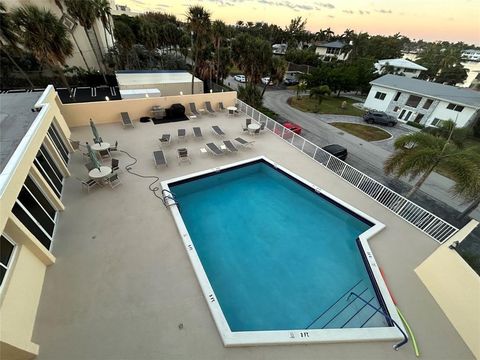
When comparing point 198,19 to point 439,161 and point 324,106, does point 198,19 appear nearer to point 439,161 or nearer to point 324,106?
point 439,161

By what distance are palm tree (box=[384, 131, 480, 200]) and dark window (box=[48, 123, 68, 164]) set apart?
14125mm

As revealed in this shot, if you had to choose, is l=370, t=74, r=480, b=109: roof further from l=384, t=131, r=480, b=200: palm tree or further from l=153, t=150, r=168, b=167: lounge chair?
l=153, t=150, r=168, b=167: lounge chair

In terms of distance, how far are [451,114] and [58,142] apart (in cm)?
3423

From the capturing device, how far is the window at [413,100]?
24361mm

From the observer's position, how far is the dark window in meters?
8.99

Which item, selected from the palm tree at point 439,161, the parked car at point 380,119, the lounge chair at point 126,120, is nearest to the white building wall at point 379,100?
the parked car at point 380,119

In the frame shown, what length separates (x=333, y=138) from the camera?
63.6 ft

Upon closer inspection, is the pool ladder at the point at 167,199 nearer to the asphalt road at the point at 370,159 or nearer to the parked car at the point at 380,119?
the asphalt road at the point at 370,159

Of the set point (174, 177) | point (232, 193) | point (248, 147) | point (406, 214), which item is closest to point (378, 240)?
point (406, 214)

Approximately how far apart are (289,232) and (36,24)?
2012cm

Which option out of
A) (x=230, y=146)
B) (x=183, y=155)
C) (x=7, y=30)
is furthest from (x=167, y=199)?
(x=7, y=30)

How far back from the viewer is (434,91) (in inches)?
935

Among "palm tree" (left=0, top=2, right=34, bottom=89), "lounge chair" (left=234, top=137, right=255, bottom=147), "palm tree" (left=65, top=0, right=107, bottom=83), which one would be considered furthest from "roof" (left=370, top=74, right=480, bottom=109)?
"palm tree" (left=0, top=2, right=34, bottom=89)

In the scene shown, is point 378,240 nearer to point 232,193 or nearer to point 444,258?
point 444,258
